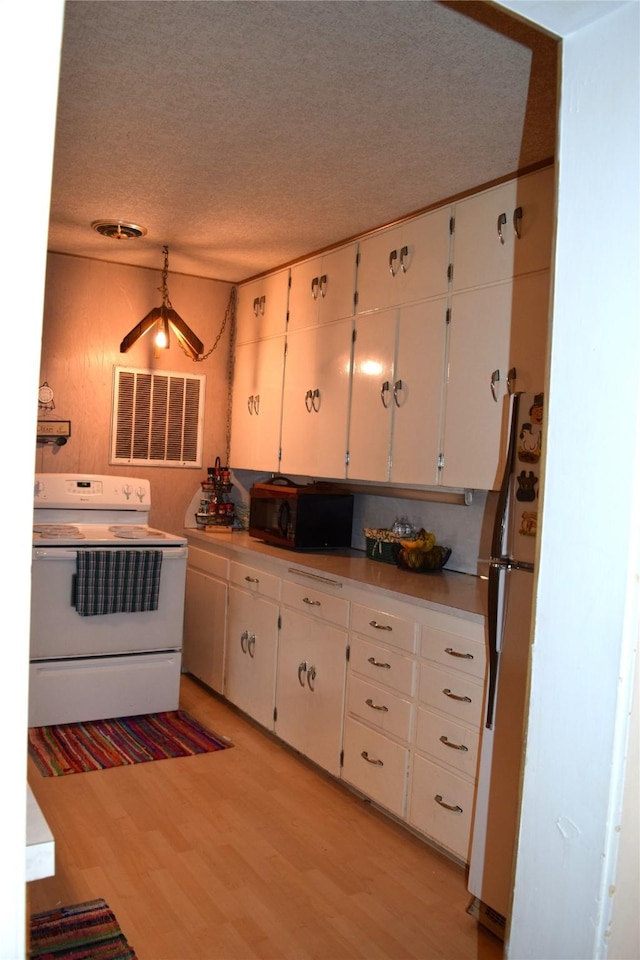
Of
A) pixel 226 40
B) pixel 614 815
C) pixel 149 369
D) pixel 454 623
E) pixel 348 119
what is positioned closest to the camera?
pixel 614 815

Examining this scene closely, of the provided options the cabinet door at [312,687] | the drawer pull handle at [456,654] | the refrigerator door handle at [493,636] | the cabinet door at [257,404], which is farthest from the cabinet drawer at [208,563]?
the refrigerator door handle at [493,636]

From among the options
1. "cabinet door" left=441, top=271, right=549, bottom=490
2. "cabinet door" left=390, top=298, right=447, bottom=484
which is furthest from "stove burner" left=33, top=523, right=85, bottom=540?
"cabinet door" left=441, top=271, right=549, bottom=490

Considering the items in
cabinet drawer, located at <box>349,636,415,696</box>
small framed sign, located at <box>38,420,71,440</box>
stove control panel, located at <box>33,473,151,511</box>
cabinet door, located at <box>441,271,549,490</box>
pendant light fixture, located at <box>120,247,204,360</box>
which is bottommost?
cabinet drawer, located at <box>349,636,415,696</box>

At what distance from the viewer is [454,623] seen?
2.52 metres

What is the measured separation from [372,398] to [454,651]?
4.25 ft

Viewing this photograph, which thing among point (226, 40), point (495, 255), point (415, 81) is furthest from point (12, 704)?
point (495, 255)

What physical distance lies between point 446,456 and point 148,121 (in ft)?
5.14

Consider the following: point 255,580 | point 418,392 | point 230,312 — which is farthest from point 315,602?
point 230,312

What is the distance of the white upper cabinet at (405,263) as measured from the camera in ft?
9.94

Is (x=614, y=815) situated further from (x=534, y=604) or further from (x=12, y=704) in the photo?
(x=12, y=704)

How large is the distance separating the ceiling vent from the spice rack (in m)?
1.51

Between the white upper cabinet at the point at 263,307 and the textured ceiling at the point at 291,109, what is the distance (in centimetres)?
70

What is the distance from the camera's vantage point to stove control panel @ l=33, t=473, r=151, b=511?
414 cm

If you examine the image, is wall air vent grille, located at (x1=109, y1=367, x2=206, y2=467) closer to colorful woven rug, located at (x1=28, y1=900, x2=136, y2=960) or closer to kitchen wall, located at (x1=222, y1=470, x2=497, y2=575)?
kitchen wall, located at (x1=222, y1=470, x2=497, y2=575)
